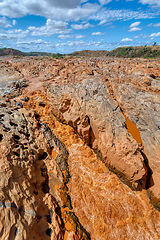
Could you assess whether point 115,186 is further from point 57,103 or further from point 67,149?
point 57,103

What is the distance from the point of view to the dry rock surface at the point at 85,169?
620cm

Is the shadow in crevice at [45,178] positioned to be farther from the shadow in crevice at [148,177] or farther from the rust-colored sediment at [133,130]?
the rust-colored sediment at [133,130]

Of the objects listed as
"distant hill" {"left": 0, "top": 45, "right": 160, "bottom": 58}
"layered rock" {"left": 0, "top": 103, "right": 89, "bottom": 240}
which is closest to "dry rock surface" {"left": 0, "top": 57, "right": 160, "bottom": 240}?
"layered rock" {"left": 0, "top": 103, "right": 89, "bottom": 240}

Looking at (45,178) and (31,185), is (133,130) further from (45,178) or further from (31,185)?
(31,185)

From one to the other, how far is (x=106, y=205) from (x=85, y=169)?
2.92 meters

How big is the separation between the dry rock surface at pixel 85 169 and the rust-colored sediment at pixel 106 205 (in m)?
0.04

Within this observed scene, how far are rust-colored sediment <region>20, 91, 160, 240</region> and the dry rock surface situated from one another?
0.14 ft

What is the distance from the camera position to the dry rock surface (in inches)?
244

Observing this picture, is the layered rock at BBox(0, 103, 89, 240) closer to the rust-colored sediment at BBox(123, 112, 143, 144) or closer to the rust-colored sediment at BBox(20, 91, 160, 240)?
the rust-colored sediment at BBox(20, 91, 160, 240)

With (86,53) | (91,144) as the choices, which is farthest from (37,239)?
(86,53)

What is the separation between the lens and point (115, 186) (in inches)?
346

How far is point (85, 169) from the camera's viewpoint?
988cm

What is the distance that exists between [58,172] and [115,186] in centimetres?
453

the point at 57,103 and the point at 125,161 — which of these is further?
the point at 57,103
